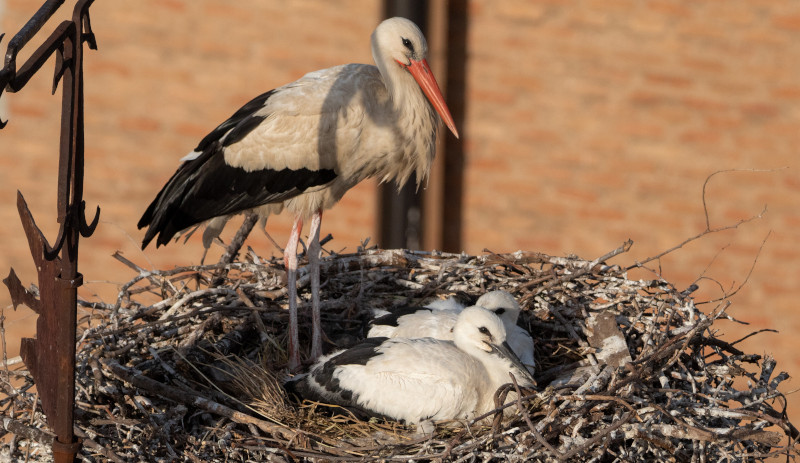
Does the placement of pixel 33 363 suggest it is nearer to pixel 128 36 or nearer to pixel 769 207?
pixel 128 36

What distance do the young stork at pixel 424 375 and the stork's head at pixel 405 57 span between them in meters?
0.92

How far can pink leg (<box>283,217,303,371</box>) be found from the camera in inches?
154

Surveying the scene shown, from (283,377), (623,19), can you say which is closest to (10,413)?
(283,377)

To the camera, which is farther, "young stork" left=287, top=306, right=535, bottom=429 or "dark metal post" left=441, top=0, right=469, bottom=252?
"dark metal post" left=441, top=0, right=469, bottom=252

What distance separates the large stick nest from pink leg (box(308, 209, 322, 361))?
7 cm

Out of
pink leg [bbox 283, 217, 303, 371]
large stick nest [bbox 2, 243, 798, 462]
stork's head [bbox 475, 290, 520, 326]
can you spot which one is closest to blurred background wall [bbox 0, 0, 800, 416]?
large stick nest [bbox 2, 243, 798, 462]

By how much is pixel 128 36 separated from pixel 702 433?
439 cm

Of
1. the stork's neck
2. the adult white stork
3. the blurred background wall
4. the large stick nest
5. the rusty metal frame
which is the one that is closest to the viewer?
the rusty metal frame

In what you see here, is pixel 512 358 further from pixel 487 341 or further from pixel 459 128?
pixel 459 128

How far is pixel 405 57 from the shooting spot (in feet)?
13.0

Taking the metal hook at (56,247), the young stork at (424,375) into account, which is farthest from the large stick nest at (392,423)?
the metal hook at (56,247)

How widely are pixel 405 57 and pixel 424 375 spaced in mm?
1305

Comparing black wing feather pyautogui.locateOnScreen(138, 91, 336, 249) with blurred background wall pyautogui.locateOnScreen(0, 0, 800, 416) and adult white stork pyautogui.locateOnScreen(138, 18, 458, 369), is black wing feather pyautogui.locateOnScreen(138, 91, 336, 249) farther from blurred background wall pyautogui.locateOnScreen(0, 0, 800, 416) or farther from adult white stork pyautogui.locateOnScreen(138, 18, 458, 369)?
blurred background wall pyautogui.locateOnScreen(0, 0, 800, 416)

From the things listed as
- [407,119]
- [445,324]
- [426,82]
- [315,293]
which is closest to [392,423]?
[445,324]
